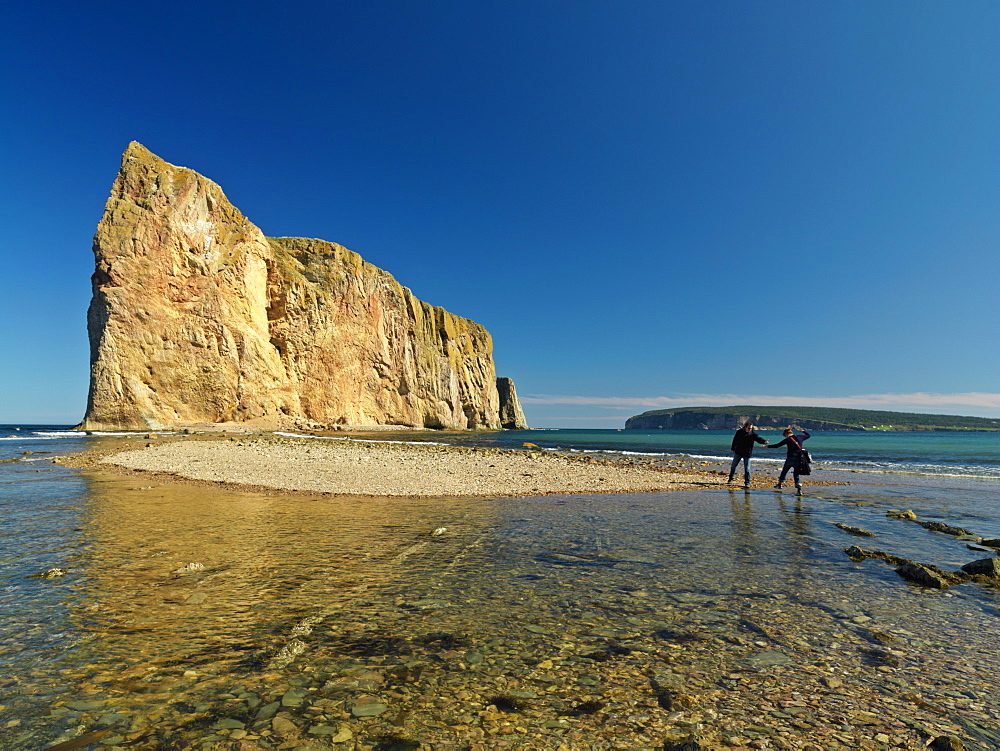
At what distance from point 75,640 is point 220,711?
82.2 inches

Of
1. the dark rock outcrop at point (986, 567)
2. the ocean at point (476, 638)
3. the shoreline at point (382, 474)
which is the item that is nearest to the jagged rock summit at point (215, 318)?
the shoreline at point (382, 474)

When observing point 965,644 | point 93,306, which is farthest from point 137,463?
point 93,306

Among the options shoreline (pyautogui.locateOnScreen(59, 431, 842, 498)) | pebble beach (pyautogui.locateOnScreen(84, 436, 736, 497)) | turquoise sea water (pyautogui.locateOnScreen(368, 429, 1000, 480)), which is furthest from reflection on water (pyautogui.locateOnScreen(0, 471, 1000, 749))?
turquoise sea water (pyautogui.locateOnScreen(368, 429, 1000, 480))

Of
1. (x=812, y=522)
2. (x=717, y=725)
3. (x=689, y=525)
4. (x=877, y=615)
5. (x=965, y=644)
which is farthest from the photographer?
(x=812, y=522)

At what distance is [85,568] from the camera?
6.15 meters

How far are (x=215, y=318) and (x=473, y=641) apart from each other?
62152 millimetres

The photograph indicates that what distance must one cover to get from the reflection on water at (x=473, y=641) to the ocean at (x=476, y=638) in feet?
0.08

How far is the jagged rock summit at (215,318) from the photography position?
5209cm

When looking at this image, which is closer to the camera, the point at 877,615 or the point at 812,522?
the point at 877,615

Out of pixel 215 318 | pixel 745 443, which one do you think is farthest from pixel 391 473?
pixel 215 318

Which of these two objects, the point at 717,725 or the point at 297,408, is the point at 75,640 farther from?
the point at 297,408

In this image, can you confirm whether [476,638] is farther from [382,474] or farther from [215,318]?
[215,318]

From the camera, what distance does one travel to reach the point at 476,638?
4.29 meters

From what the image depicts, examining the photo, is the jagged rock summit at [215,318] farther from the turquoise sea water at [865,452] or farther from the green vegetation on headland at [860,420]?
the green vegetation on headland at [860,420]
